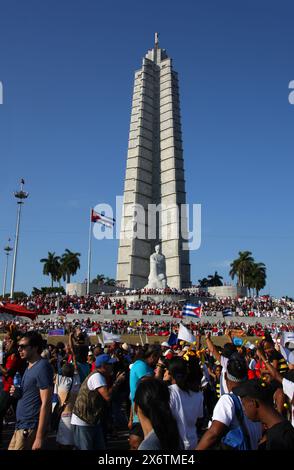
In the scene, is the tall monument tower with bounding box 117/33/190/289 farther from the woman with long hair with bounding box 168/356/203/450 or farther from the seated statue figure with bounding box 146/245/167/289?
the woman with long hair with bounding box 168/356/203/450

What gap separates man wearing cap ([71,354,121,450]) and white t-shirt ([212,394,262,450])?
5.23ft

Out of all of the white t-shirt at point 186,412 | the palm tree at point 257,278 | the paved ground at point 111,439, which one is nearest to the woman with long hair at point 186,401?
the white t-shirt at point 186,412

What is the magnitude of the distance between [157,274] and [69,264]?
3549cm

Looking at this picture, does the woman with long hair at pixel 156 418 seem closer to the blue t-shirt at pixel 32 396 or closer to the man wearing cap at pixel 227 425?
the man wearing cap at pixel 227 425

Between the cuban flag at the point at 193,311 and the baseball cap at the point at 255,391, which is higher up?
the cuban flag at the point at 193,311

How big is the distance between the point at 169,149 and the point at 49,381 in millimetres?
59645

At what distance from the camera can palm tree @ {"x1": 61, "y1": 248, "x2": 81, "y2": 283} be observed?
81688 millimetres

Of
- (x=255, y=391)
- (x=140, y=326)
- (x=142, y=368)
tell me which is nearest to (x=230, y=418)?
(x=255, y=391)

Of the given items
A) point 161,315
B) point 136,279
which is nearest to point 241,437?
point 161,315

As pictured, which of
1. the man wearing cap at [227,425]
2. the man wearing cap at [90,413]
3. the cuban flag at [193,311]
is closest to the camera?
the man wearing cap at [227,425]

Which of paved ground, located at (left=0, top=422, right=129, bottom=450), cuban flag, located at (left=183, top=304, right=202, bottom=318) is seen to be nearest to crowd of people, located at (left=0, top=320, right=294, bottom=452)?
paved ground, located at (left=0, top=422, right=129, bottom=450)

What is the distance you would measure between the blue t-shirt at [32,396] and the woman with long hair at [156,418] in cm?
143

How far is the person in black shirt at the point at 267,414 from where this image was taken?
261 centimetres
